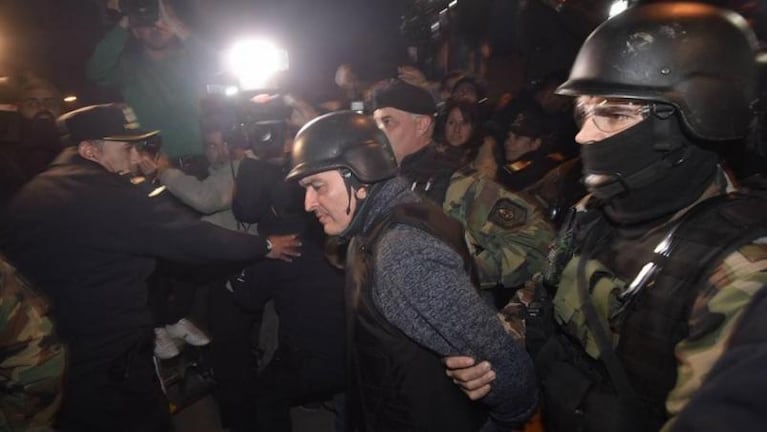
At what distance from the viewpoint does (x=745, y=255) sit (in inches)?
50.4

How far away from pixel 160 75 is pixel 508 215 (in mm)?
4370

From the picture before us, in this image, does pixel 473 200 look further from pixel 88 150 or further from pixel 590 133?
pixel 88 150

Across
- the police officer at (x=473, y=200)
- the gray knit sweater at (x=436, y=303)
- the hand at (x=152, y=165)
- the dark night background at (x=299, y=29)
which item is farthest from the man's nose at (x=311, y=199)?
the dark night background at (x=299, y=29)

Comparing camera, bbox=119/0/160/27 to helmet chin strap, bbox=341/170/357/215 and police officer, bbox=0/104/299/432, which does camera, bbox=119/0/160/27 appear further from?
helmet chin strap, bbox=341/170/357/215

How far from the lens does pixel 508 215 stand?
320 cm

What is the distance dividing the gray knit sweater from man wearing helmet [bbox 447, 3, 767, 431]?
0.10 meters

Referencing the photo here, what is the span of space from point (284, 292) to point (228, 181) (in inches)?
46.6

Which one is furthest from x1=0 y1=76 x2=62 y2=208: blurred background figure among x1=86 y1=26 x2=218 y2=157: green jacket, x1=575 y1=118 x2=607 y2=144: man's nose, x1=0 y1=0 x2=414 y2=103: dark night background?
x1=575 y1=118 x2=607 y2=144: man's nose

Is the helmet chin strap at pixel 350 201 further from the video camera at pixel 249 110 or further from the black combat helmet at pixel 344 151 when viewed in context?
the video camera at pixel 249 110

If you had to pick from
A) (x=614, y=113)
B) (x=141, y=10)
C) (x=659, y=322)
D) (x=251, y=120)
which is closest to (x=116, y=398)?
(x=251, y=120)

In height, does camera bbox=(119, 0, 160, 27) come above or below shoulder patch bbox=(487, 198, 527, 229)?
above

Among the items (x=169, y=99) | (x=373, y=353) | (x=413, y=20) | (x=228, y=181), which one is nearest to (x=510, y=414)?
(x=373, y=353)

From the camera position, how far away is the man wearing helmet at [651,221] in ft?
4.54

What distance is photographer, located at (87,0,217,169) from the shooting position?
17.5ft
